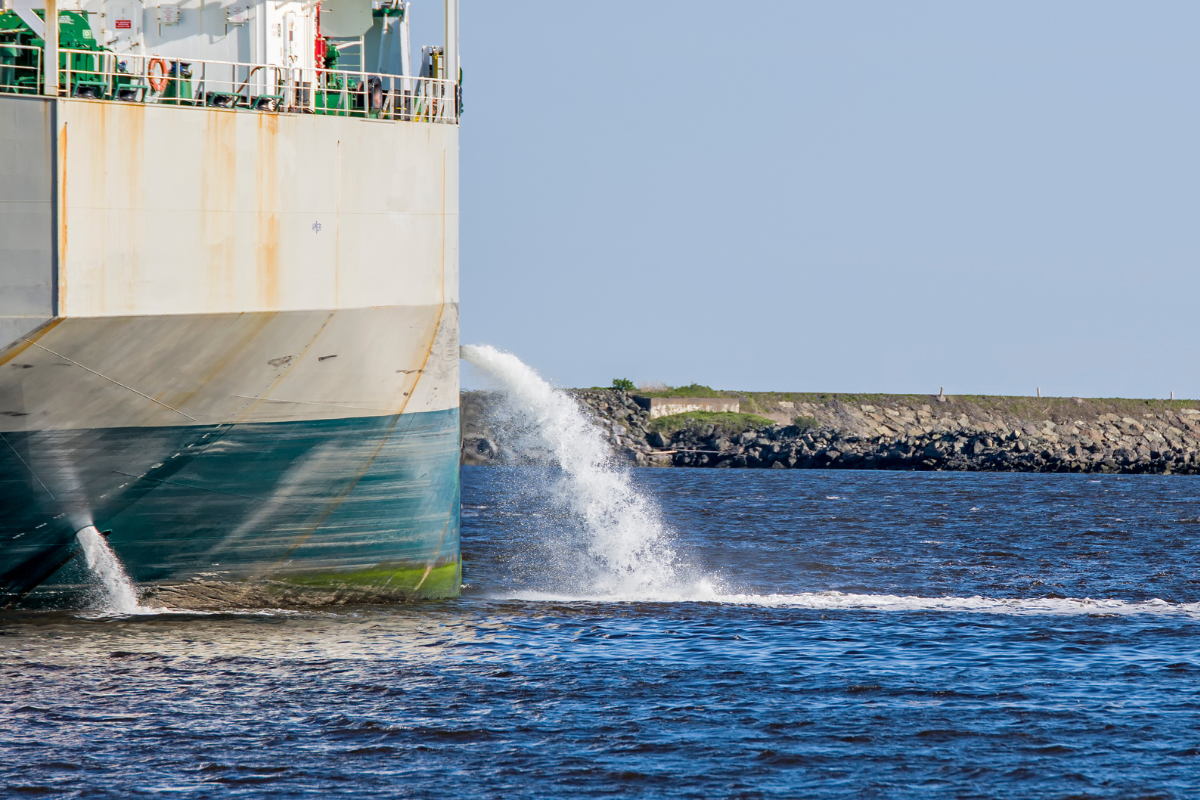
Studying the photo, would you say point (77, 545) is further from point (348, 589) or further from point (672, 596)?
point (672, 596)

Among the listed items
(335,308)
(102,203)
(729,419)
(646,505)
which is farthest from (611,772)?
(729,419)

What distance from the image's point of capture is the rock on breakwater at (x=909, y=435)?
80.3 metres

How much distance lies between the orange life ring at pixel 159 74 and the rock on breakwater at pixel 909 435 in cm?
5454

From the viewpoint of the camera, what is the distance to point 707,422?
8794 cm

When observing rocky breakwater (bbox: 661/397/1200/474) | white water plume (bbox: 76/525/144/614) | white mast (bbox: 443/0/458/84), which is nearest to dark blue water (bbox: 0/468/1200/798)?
white water plume (bbox: 76/525/144/614)

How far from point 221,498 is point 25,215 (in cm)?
396

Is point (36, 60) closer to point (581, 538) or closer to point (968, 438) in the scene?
point (581, 538)

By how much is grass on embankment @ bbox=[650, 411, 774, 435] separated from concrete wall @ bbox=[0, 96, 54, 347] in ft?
245

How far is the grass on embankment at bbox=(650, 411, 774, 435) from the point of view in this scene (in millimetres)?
87188

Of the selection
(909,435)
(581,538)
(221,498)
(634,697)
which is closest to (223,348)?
(221,498)

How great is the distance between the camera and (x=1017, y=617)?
55.6 feet

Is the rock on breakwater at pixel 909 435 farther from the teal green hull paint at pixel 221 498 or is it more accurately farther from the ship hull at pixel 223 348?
the ship hull at pixel 223 348

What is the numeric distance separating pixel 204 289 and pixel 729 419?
3059 inches

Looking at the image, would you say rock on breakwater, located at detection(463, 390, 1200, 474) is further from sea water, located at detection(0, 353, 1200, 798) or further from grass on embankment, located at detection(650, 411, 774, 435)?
sea water, located at detection(0, 353, 1200, 798)
